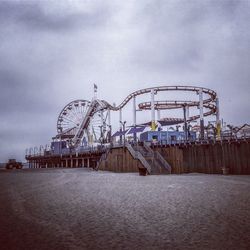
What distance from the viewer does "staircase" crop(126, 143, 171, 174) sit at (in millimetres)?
36584

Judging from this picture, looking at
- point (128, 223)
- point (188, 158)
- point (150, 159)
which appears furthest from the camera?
point (150, 159)

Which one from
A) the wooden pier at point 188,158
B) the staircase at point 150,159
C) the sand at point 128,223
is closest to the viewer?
the sand at point 128,223

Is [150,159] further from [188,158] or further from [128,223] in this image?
[128,223]

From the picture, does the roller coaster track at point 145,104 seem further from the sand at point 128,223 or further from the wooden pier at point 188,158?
the sand at point 128,223

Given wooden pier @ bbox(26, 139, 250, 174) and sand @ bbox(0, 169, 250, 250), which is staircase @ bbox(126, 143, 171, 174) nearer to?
wooden pier @ bbox(26, 139, 250, 174)

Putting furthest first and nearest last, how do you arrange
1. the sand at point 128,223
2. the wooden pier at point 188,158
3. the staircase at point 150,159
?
the staircase at point 150,159 → the wooden pier at point 188,158 → the sand at point 128,223

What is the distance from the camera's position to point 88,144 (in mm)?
74062

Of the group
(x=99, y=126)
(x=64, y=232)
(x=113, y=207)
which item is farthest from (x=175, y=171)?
(x=99, y=126)

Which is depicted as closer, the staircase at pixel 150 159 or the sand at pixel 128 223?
the sand at pixel 128 223

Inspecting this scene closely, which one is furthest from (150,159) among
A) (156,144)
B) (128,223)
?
(128,223)

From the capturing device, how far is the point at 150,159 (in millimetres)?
38750

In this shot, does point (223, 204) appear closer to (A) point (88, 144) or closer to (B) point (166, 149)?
(B) point (166, 149)

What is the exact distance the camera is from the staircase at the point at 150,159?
36584 mm

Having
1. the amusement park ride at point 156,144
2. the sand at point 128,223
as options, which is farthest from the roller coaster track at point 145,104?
the sand at point 128,223
